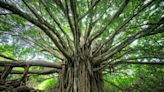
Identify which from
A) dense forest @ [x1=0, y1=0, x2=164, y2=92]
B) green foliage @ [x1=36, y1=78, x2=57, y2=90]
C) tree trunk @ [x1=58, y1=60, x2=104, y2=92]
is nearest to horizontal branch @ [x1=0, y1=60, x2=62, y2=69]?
dense forest @ [x1=0, y1=0, x2=164, y2=92]

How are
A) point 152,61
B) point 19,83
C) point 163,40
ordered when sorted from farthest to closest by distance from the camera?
1. point 163,40
2. point 152,61
3. point 19,83

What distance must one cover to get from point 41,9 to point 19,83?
1.49m

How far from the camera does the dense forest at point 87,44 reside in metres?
3.13

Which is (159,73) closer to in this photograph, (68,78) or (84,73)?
(84,73)

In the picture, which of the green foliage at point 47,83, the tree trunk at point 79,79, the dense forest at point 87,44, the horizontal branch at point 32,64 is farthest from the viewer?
the green foliage at point 47,83

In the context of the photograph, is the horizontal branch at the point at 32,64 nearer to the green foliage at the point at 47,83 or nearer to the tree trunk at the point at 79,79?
the tree trunk at the point at 79,79

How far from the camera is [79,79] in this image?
3.50m

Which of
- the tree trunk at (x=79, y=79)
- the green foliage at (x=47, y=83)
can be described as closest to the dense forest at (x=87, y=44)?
the tree trunk at (x=79, y=79)

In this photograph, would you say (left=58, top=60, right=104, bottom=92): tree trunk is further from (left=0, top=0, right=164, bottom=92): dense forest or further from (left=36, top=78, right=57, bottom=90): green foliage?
(left=36, top=78, right=57, bottom=90): green foliage

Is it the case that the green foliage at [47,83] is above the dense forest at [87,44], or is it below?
below

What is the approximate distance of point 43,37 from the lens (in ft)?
15.0

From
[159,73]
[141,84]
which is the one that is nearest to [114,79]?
[141,84]

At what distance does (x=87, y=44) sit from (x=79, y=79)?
86cm

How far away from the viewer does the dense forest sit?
313cm
